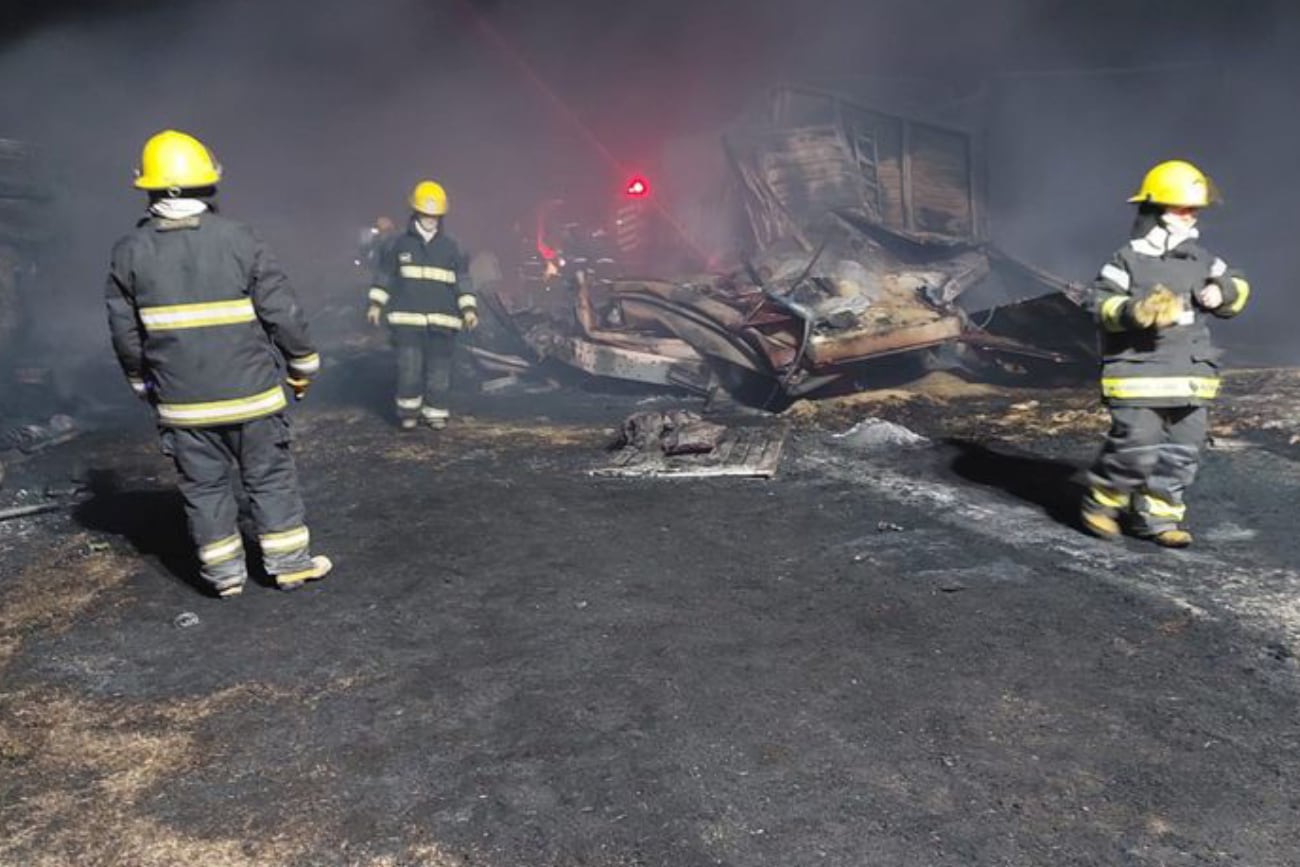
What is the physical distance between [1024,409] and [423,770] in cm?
551

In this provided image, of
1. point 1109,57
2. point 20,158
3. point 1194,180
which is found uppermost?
point 1109,57

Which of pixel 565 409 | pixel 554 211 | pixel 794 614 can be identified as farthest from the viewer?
pixel 554 211

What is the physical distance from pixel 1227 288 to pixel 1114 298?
47 cm

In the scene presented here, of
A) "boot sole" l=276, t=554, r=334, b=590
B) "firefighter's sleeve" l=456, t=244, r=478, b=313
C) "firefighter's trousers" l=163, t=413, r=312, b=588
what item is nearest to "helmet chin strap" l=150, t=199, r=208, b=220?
"firefighter's trousers" l=163, t=413, r=312, b=588

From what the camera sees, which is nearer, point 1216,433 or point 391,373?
point 1216,433

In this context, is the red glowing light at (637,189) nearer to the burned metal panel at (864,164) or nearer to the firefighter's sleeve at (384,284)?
the burned metal panel at (864,164)

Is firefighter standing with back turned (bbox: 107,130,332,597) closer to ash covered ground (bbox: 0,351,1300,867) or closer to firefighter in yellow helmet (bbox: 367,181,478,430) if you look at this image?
ash covered ground (bbox: 0,351,1300,867)

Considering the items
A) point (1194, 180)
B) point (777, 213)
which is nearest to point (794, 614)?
point (1194, 180)

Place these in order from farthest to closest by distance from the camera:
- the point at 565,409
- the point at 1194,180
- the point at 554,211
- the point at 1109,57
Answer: the point at 1109,57 < the point at 554,211 < the point at 565,409 < the point at 1194,180

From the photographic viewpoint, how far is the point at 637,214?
13.3 m

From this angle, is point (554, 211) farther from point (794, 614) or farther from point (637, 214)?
point (794, 614)

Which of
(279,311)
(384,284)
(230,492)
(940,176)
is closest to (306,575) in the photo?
(230,492)

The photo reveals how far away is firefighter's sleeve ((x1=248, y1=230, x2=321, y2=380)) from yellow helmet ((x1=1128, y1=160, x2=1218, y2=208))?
378 cm

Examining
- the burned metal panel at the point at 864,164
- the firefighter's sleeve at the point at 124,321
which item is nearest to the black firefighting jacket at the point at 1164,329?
the firefighter's sleeve at the point at 124,321
